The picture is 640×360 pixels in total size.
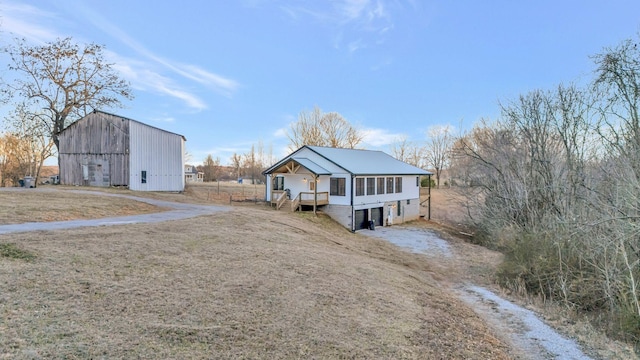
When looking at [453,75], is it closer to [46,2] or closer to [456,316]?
[456,316]

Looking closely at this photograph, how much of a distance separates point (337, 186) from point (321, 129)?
72.2 feet

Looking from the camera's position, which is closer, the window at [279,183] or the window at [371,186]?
the window at [371,186]

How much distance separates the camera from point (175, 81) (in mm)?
24672

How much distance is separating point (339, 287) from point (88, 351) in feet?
16.6

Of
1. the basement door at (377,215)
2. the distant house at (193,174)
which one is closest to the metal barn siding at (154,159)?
the basement door at (377,215)

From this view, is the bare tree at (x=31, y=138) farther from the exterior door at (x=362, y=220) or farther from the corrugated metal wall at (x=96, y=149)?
the exterior door at (x=362, y=220)

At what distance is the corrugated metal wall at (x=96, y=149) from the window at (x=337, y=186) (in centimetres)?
1505

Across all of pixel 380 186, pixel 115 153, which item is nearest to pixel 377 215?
pixel 380 186

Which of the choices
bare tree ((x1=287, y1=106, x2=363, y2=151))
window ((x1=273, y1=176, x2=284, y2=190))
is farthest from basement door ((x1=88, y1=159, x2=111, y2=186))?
bare tree ((x1=287, y1=106, x2=363, y2=151))

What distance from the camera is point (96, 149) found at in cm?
2766

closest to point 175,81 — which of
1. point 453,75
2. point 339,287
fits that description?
point 453,75

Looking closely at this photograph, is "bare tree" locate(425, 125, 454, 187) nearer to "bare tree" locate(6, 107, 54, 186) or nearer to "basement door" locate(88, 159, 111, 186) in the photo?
"basement door" locate(88, 159, 111, 186)

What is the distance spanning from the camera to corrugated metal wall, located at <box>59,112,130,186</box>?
2708cm

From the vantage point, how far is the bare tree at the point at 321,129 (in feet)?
156
